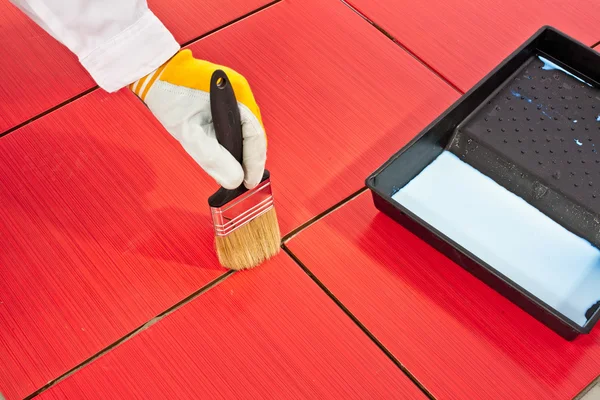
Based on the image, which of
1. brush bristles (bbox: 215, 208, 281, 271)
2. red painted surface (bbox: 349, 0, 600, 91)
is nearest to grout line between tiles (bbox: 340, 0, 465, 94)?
red painted surface (bbox: 349, 0, 600, 91)

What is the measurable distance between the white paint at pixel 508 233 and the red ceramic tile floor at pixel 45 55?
35.6 inches

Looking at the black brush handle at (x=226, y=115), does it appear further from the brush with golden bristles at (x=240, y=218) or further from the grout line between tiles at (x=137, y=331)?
the grout line between tiles at (x=137, y=331)

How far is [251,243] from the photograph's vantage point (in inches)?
60.7

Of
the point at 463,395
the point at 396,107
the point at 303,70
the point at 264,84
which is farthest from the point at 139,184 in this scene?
the point at 463,395

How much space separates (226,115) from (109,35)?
298mm

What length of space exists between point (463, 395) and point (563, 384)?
0.22m

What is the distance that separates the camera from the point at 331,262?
62.3 inches

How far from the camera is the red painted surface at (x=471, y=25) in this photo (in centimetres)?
198

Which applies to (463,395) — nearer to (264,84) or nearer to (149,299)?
(149,299)

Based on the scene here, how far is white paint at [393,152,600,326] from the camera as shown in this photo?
149 cm

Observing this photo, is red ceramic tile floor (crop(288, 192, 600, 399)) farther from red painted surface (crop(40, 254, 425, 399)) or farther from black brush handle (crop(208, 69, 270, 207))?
black brush handle (crop(208, 69, 270, 207))

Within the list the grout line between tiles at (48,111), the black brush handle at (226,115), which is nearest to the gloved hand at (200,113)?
the black brush handle at (226,115)

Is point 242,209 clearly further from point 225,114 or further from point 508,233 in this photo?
point 508,233

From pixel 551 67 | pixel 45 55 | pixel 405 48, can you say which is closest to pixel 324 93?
pixel 405 48
